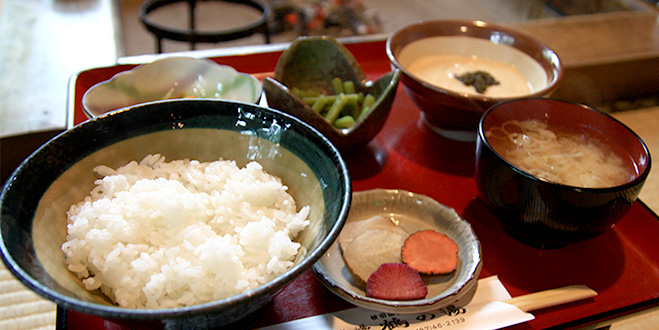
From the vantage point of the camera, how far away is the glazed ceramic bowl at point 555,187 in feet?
3.63

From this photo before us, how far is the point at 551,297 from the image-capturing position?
116 cm

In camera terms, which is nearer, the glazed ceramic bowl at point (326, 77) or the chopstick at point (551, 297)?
the chopstick at point (551, 297)

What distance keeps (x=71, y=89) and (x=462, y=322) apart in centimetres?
169

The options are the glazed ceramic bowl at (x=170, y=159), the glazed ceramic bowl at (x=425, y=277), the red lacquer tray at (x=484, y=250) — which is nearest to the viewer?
the glazed ceramic bowl at (x=170, y=159)

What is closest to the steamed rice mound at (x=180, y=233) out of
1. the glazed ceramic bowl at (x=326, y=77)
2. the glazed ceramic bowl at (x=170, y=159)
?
the glazed ceramic bowl at (x=170, y=159)

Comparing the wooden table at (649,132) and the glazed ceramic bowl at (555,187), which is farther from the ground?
the glazed ceramic bowl at (555,187)

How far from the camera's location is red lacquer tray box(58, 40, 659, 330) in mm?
1125

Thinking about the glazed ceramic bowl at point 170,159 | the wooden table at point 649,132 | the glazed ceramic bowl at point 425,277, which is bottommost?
→ the wooden table at point 649,132

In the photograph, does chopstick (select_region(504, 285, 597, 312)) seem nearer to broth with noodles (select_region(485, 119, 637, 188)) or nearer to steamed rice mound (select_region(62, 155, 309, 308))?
broth with noodles (select_region(485, 119, 637, 188))

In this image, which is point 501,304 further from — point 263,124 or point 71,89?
point 71,89

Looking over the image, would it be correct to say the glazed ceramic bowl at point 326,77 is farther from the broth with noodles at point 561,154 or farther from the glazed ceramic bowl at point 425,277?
the broth with noodles at point 561,154

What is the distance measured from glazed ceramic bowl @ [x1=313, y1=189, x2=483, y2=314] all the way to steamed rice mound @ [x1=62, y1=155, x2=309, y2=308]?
0.61 feet

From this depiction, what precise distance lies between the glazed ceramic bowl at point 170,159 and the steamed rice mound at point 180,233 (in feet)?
0.11

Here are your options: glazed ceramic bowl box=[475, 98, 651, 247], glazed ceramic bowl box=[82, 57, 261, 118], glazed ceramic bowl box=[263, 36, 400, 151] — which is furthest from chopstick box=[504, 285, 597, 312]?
glazed ceramic bowl box=[82, 57, 261, 118]
